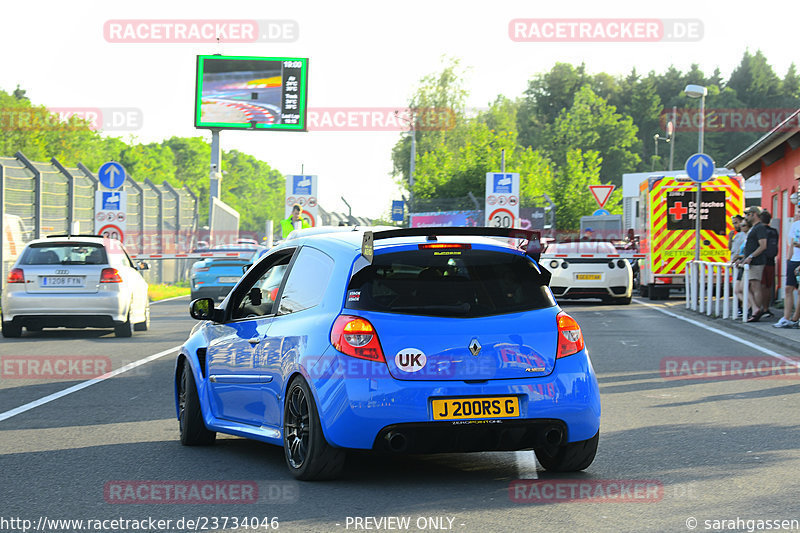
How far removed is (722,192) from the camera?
32.6 m

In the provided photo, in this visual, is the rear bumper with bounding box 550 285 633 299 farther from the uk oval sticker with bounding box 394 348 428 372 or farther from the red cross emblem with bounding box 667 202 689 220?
the uk oval sticker with bounding box 394 348 428 372

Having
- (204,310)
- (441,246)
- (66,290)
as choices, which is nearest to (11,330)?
(66,290)

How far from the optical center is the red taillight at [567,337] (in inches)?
285

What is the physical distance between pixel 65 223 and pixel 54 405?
24172 millimetres

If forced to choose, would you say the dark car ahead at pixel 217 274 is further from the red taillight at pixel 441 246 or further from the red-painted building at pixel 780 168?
the red taillight at pixel 441 246

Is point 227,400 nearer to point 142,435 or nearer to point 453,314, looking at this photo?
point 142,435

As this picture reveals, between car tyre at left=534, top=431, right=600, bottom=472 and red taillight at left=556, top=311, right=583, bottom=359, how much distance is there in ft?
1.72

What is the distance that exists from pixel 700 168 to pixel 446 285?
71.2 ft

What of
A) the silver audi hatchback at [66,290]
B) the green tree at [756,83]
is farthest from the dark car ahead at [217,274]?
the green tree at [756,83]

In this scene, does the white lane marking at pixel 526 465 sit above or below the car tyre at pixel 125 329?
above

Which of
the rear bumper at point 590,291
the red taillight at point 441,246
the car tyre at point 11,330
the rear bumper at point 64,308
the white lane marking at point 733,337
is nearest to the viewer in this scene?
the red taillight at point 441,246

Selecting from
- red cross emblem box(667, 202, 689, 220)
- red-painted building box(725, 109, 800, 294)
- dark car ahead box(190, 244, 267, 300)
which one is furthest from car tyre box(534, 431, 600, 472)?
red cross emblem box(667, 202, 689, 220)

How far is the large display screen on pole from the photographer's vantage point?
53906 mm

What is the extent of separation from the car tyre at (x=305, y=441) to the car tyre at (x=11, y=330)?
40.7ft
